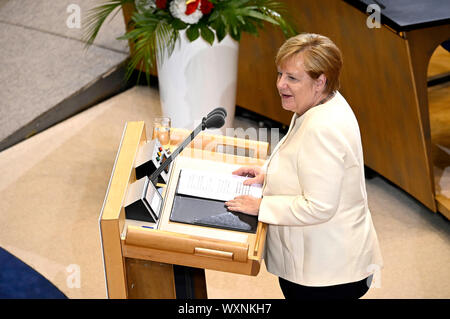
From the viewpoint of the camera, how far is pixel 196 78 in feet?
11.5

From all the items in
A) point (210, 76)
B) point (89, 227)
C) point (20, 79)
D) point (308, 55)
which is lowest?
point (89, 227)

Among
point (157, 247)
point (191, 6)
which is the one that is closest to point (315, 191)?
point (157, 247)

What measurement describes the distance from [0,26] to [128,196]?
379 centimetres

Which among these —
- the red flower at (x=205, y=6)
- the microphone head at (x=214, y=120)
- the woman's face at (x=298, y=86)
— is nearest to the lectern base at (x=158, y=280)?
the microphone head at (x=214, y=120)

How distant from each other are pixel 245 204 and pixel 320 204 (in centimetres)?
29

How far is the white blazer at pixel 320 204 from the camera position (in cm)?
182

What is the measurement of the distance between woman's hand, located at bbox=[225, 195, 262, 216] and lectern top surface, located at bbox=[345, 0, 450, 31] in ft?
4.86

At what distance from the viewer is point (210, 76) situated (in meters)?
3.53

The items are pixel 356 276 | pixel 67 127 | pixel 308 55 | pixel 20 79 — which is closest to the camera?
pixel 308 55

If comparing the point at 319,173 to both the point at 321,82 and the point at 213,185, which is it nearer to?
the point at 321,82

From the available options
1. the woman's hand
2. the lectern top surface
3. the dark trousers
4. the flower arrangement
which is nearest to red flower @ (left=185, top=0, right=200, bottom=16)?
the flower arrangement

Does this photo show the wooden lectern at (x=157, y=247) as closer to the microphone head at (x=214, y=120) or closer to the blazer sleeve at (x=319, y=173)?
the blazer sleeve at (x=319, y=173)
